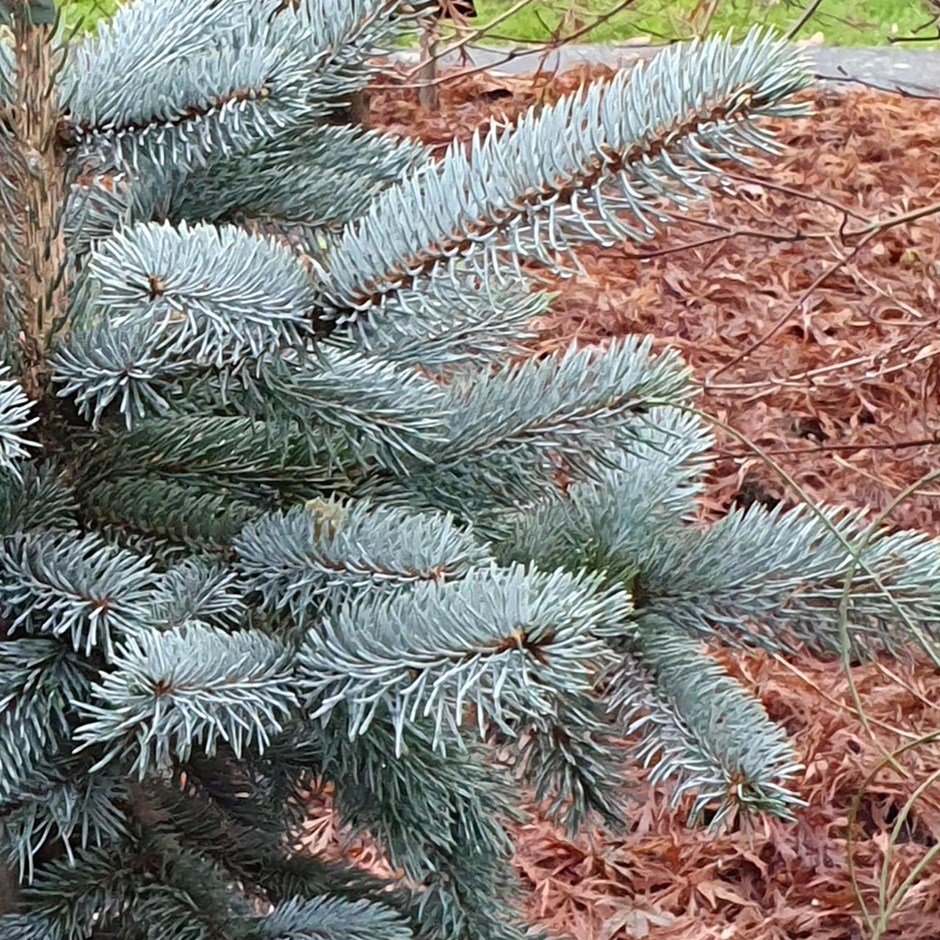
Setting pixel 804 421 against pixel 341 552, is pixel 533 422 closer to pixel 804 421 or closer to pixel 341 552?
pixel 341 552

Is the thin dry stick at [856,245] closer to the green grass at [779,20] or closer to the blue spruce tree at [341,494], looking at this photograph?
the blue spruce tree at [341,494]

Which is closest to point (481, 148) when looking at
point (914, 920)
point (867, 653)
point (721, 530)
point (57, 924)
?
point (721, 530)

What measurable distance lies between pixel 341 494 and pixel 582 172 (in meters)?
0.30

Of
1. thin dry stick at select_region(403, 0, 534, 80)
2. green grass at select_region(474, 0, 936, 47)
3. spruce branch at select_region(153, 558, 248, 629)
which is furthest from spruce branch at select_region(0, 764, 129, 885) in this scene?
green grass at select_region(474, 0, 936, 47)

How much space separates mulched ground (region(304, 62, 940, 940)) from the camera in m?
2.12

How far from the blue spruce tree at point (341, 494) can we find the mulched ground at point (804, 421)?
180 mm

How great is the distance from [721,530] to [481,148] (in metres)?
0.32

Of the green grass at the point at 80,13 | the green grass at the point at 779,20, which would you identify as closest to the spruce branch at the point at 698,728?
the green grass at the point at 80,13

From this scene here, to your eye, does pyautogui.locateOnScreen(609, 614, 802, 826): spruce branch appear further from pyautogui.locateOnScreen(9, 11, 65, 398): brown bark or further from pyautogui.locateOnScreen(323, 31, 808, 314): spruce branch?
pyautogui.locateOnScreen(9, 11, 65, 398): brown bark

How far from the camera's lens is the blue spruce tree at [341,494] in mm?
651

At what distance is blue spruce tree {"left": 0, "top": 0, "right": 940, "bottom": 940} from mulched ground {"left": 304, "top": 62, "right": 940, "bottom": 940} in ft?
0.59

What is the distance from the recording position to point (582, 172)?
64 centimetres

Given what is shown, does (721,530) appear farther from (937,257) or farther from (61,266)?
(937,257)

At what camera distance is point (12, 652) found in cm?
76
